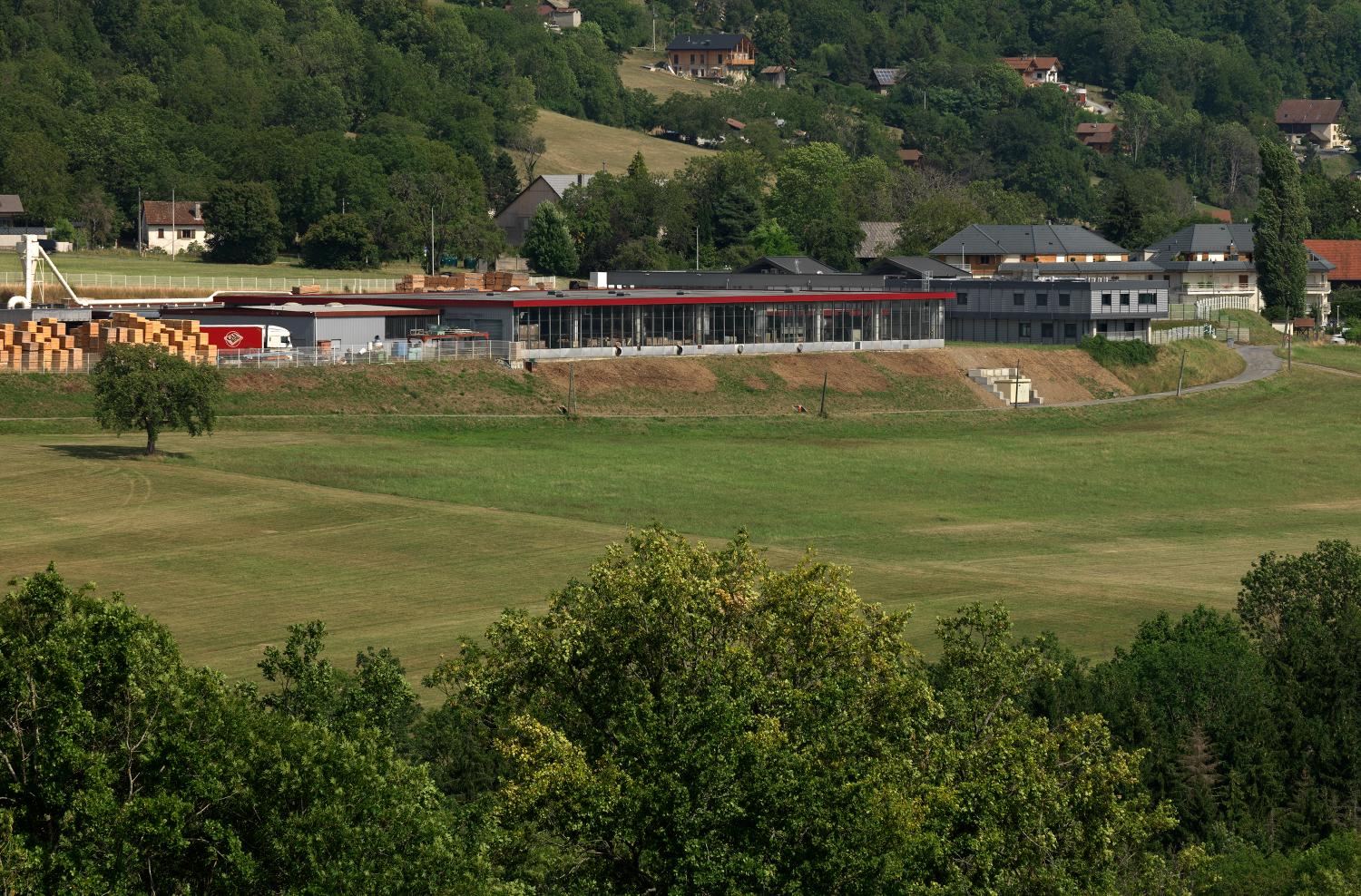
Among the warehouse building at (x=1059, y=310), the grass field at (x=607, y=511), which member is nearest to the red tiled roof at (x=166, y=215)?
the warehouse building at (x=1059, y=310)

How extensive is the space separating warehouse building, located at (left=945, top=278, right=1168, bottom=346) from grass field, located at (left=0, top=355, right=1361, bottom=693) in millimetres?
30050

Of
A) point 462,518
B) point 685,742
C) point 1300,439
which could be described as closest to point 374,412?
point 462,518

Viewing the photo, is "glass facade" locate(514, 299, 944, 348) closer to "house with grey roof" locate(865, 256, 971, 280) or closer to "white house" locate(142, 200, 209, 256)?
"house with grey roof" locate(865, 256, 971, 280)

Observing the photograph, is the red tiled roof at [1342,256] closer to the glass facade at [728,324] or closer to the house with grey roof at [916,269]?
the house with grey roof at [916,269]

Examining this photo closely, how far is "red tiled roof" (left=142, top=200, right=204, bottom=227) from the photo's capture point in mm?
189000

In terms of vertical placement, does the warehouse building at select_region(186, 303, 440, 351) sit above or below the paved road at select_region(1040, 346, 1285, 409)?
above

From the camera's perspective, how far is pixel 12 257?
543 ft

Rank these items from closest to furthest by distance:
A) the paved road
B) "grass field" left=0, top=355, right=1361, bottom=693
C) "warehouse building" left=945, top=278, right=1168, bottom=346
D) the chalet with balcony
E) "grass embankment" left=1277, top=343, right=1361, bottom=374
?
"grass field" left=0, top=355, right=1361, bottom=693
the paved road
"warehouse building" left=945, top=278, right=1168, bottom=346
"grass embankment" left=1277, top=343, right=1361, bottom=374
the chalet with balcony

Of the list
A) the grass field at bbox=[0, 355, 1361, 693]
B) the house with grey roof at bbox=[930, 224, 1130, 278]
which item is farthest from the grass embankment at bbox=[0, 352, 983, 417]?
the house with grey roof at bbox=[930, 224, 1130, 278]

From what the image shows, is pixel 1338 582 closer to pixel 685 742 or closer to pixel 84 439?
pixel 685 742

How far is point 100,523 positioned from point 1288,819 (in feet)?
149

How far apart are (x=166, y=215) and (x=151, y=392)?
357 ft

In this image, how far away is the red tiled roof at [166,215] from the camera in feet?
620

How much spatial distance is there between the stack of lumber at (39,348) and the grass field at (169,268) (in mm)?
49107
